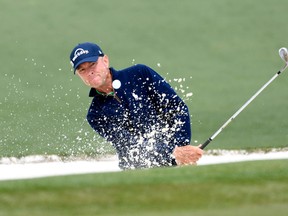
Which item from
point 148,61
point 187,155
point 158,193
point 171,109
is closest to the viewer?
point 158,193

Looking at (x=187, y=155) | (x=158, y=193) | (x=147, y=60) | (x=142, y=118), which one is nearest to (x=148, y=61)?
(x=147, y=60)

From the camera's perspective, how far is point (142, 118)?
4.77 metres

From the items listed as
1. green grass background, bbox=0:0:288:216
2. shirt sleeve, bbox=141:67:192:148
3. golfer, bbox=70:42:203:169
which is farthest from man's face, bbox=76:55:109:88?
green grass background, bbox=0:0:288:216

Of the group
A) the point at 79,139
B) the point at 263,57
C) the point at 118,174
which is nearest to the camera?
the point at 118,174

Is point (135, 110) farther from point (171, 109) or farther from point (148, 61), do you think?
point (148, 61)

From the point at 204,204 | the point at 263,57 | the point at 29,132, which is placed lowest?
the point at 29,132

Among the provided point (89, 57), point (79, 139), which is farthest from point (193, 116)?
point (89, 57)

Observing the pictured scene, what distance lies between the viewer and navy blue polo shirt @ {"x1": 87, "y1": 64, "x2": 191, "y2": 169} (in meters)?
4.70

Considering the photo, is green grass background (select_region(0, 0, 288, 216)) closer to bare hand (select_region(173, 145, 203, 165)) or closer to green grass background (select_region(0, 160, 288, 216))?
bare hand (select_region(173, 145, 203, 165))

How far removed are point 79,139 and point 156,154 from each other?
7.23 ft

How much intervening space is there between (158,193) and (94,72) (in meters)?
2.03

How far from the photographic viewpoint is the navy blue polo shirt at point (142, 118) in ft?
15.4

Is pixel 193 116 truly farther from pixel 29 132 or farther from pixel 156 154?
pixel 156 154
